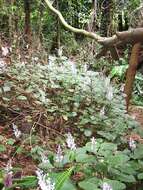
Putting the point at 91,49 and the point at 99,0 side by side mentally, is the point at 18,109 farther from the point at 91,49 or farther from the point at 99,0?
the point at 99,0

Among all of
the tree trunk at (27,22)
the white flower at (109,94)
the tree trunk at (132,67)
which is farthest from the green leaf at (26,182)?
the tree trunk at (27,22)

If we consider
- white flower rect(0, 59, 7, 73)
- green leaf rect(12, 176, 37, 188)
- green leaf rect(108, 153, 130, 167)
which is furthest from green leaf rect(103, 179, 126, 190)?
white flower rect(0, 59, 7, 73)

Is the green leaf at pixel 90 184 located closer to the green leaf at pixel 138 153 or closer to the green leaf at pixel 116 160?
the green leaf at pixel 116 160

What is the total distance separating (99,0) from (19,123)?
21.0 feet

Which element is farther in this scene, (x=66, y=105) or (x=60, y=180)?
(x=66, y=105)

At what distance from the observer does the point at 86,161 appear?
2.49m

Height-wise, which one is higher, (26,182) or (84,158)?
(84,158)

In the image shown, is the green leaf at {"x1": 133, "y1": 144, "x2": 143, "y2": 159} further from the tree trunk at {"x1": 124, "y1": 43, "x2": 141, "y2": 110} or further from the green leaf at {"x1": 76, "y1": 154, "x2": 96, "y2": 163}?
the tree trunk at {"x1": 124, "y1": 43, "x2": 141, "y2": 110}

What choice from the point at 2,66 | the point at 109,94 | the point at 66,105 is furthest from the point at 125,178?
the point at 2,66

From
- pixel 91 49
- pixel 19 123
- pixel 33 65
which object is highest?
pixel 91 49

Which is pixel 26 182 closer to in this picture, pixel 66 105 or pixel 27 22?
pixel 66 105

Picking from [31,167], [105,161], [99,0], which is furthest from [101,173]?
[99,0]

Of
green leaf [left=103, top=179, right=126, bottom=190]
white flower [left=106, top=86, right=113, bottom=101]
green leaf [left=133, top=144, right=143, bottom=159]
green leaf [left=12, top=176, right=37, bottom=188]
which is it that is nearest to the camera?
green leaf [left=103, top=179, right=126, bottom=190]

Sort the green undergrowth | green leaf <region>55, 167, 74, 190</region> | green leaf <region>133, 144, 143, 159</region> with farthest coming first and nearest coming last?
the green undergrowth
green leaf <region>133, 144, 143, 159</region>
green leaf <region>55, 167, 74, 190</region>
